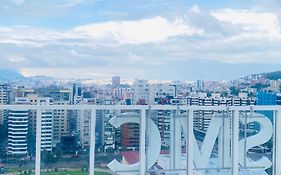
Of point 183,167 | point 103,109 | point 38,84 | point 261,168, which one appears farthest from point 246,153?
point 38,84

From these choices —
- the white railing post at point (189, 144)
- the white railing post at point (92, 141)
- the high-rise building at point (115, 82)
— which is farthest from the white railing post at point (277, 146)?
the high-rise building at point (115, 82)

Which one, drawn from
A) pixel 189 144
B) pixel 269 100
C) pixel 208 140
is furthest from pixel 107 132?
pixel 269 100

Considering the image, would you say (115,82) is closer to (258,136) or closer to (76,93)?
(76,93)

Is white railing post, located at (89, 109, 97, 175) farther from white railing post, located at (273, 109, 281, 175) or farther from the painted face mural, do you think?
white railing post, located at (273, 109, 281, 175)

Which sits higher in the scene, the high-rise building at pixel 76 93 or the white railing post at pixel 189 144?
the high-rise building at pixel 76 93

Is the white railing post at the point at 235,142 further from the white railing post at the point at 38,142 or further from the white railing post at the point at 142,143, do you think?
the white railing post at the point at 38,142

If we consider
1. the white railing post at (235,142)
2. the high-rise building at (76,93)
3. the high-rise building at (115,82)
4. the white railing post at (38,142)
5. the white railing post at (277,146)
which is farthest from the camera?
the high-rise building at (115,82)

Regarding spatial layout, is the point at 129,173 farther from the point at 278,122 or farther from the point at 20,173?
the point at 278,122

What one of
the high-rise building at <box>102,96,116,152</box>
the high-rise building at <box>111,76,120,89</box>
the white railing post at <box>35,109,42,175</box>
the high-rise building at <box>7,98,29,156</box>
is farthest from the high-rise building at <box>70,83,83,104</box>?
the white railing post at <box>35,109,42,175</box>
